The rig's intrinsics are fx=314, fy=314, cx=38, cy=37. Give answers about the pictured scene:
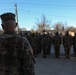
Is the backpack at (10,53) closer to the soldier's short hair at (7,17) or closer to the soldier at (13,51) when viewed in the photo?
the soldier at (13,51)

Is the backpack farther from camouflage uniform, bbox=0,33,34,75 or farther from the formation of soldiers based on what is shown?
the formation of soldiers

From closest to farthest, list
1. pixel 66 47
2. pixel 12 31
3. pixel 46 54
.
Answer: pixel 12 31 < pixel 66 47 < pixel 46 54

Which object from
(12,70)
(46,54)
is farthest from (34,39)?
(12,70)

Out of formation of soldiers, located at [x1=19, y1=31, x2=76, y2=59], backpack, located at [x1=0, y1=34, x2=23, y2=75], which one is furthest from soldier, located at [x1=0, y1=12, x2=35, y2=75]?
formation of soldiers, located at [x1=19, y1=31, x2=76, y2=59]

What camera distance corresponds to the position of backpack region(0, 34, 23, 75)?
4.17 meters

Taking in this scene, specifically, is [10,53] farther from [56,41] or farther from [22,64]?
[56,41]

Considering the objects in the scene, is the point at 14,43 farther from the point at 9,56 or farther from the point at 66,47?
the point at 66,47

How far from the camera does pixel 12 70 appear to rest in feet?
13.9

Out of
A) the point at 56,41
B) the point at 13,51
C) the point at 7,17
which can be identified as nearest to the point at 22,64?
the point at 13,51

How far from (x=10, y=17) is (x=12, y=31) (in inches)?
7.8

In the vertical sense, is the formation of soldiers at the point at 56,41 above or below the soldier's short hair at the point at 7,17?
below

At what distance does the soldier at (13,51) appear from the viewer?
417 centimetres

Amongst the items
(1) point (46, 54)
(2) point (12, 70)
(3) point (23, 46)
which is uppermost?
(3) point (23, 46)

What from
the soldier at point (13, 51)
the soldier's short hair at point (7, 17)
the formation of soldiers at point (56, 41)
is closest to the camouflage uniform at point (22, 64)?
the soldier at point (13, 51)
